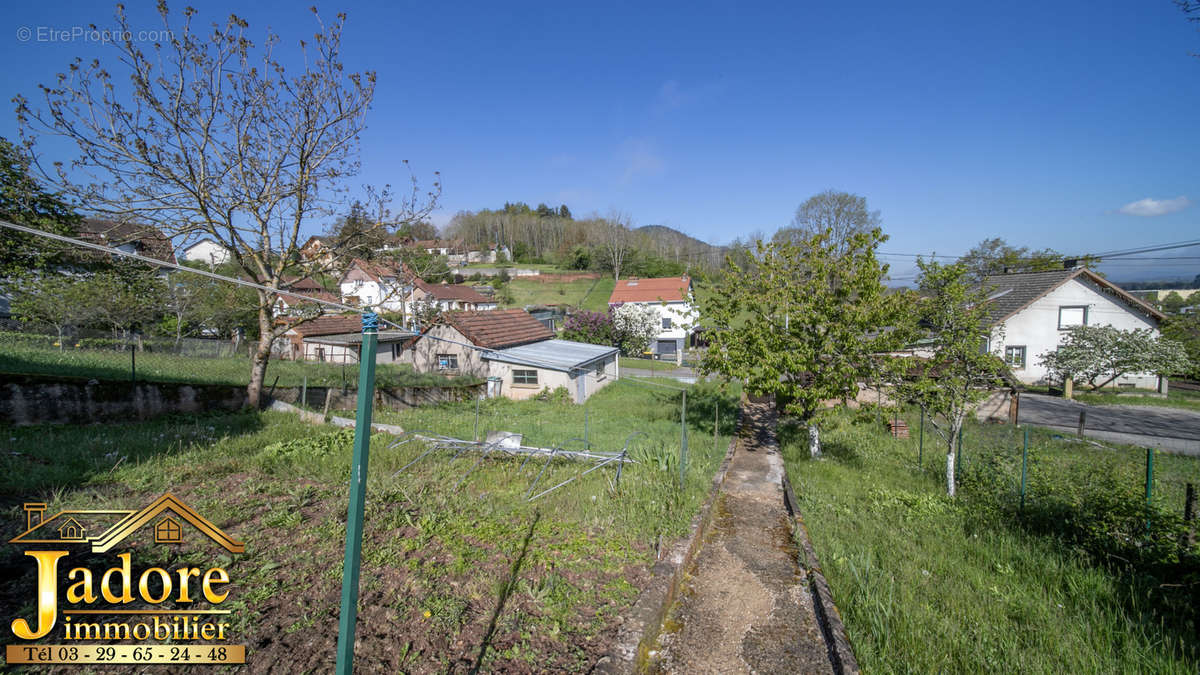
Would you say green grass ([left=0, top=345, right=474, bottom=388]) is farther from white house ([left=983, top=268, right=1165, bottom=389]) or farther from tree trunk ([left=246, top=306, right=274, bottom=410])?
white house ([left=983, top=268, right=1165, bottom=389])

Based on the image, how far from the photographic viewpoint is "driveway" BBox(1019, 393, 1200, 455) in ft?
44.4

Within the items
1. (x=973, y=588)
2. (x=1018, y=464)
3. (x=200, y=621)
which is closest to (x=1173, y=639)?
(x=973, y=588)

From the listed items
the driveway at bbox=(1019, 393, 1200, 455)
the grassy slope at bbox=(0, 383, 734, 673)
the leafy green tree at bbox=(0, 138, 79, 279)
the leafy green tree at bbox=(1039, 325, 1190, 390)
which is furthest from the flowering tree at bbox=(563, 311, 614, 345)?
the leafy green tree at bbox=(0, 138, 79, 279)

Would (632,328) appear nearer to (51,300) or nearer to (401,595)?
(51,300)

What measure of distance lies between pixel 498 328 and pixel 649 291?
21.5 metres

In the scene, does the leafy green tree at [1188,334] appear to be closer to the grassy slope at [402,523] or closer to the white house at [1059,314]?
the white house at [1059,314]

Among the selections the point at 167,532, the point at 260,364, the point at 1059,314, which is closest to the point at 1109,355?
the point at 1059,314

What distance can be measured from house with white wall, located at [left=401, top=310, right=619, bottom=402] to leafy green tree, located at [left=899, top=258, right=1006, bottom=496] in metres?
11.6

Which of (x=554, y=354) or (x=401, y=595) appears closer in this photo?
(x=401, y=595)

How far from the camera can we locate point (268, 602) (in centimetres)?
430

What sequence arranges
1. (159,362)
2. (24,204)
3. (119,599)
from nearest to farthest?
(119,599), (24,204), (159,362)

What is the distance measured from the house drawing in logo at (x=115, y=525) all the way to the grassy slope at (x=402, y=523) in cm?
28

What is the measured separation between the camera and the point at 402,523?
246 inches

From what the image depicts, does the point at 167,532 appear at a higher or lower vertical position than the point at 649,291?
lower
